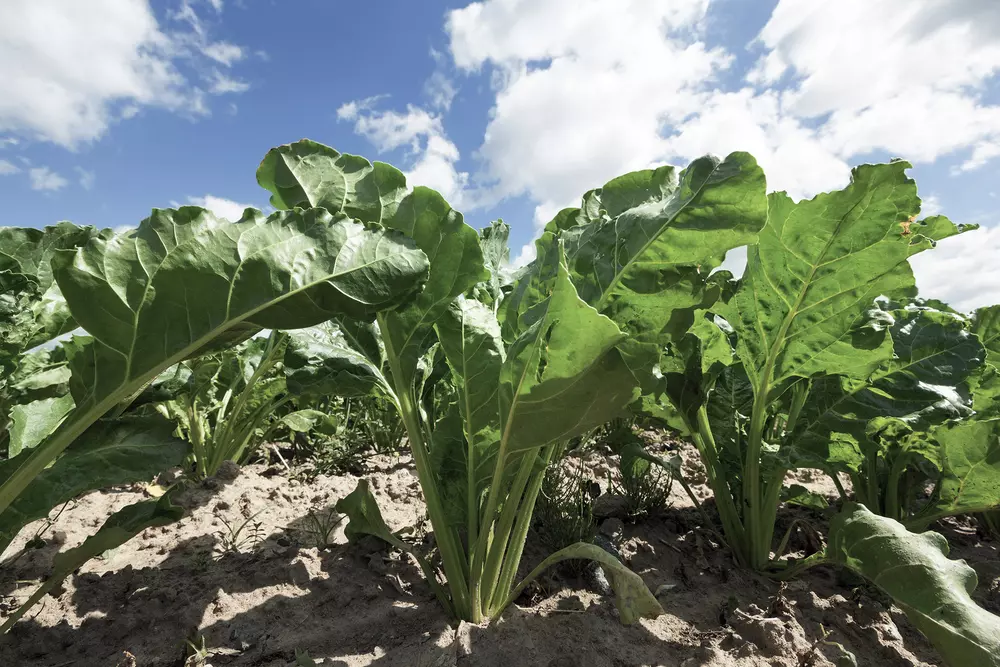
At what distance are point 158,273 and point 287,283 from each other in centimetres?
24

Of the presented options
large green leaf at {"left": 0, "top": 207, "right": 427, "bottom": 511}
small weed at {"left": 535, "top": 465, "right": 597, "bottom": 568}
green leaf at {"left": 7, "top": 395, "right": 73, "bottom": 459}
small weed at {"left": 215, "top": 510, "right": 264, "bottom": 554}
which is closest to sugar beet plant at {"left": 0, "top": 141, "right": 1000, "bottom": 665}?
large green leaf at {"left": 0, "top": 207, "right": 427, "bottom": 511}

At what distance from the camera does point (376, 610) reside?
1.61 m

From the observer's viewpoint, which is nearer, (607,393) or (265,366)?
(607,393)

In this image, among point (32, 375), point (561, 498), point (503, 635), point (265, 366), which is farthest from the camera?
point (265, 366)

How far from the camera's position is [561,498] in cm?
214

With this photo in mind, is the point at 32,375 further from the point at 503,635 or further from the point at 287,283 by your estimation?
the point at 503,635

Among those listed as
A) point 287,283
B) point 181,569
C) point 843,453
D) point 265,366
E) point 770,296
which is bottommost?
point 181,569

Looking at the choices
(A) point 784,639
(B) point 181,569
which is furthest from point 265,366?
(A) point 784,639

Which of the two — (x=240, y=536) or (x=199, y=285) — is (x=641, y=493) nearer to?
(x=240, y=536)

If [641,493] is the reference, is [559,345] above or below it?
above

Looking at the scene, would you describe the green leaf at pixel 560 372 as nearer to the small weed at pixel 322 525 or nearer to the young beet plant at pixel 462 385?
the young beet plant at pixel 462 385

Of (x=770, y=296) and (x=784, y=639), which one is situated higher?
(x=770, y=296)

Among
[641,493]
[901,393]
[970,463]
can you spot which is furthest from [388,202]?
[970,463]

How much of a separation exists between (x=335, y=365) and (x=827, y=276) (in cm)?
146
